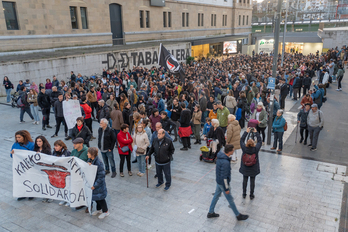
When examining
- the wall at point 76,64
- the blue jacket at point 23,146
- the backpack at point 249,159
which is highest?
the wall at point 76,64

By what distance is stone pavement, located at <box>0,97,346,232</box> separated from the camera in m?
5.75

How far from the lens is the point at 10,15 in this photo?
19.5 m

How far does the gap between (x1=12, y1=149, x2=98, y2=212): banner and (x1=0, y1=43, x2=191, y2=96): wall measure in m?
12.5

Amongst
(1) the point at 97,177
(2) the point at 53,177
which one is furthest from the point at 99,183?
(2) the point at 53,177

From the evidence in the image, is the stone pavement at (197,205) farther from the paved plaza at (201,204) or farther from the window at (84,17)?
the window at (84,17)

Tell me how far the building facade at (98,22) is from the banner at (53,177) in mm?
15775

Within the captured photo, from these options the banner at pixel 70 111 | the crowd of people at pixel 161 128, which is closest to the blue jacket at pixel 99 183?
the crowd of people at pixel 161 128

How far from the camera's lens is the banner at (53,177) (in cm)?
582

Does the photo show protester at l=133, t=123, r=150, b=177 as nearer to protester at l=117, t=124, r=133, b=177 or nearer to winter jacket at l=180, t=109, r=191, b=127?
protester at l=117, t=124, r=133, b=177

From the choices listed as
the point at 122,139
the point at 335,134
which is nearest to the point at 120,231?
the point at 122,139

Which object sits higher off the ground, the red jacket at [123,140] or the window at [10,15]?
the window at [10,15]

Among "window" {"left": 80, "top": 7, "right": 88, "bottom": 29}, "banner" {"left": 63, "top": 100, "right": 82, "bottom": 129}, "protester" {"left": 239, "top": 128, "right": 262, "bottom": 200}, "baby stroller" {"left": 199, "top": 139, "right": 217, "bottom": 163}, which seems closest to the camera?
"protester" {"left": 239, "top": 128, "right": 262, "bottom": 200}

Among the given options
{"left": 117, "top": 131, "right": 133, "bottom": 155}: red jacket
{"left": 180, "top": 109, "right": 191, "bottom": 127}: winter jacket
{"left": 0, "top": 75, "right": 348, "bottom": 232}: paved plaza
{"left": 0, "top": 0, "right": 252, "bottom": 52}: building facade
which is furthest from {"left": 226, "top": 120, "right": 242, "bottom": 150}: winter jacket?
{"left": 0, "top": 0, "right": 252, "bottom": 52}: building facade

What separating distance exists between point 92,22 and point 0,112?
48.2ft
